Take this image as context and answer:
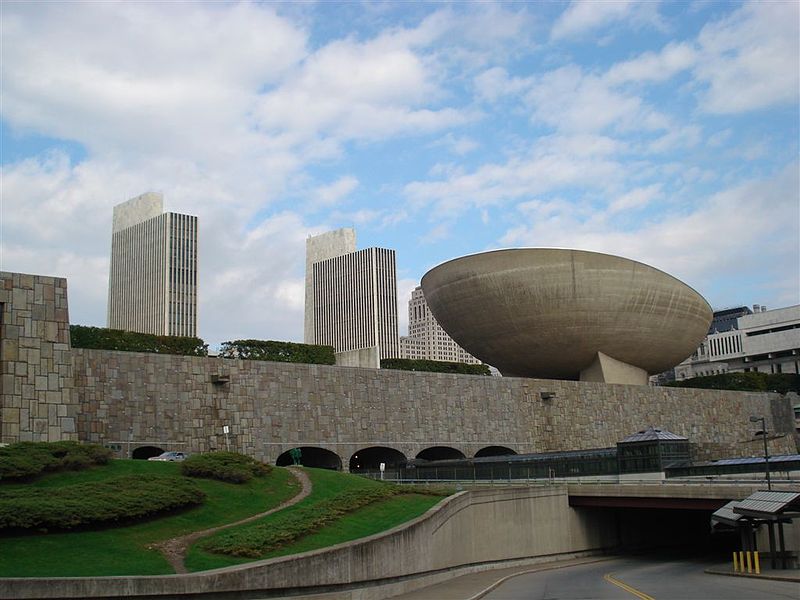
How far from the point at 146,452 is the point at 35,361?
11527 mm

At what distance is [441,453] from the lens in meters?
59.2

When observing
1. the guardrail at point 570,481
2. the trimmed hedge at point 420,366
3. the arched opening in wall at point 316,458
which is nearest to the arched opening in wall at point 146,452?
the arched opening in wall at point 316,458

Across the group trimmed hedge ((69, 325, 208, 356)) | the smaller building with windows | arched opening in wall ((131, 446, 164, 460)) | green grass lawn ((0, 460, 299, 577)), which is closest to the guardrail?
green grass lawn ((0, 460, 299, 577))

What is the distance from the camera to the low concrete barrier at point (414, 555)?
63.6ft

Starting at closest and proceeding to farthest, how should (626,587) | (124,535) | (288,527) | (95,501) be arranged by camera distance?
(124,535) → (95,501) → (626,587) → (288,527)

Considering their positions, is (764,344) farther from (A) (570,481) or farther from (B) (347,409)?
(A) (570,481)

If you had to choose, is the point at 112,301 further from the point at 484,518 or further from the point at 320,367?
the point at 484,518

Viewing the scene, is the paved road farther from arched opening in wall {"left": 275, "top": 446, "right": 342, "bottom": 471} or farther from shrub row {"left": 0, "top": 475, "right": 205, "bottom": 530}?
arched opening in wall {"left": 275, "top": 446, "right": 342, "bottom": 471}

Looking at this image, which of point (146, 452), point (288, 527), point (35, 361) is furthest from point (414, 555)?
point (146, 452)

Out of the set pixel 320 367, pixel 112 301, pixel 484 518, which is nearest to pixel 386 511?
pixel 484 518

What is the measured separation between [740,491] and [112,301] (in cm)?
15713

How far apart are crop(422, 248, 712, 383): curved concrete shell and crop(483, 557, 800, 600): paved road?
109 ft

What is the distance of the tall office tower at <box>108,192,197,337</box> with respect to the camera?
157 meters

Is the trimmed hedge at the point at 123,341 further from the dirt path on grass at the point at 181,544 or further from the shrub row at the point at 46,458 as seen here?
the dirt path on grass at the point at 181,544
